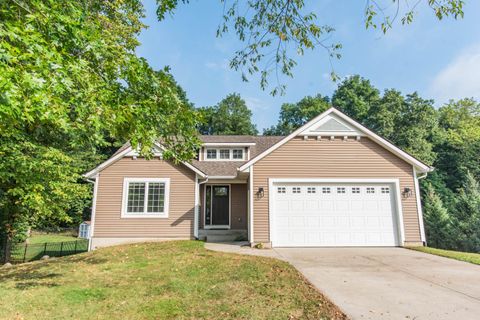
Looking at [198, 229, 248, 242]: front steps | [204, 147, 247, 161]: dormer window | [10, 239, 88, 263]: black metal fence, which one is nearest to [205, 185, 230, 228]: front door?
[198, 229, 248, 242]: front steps

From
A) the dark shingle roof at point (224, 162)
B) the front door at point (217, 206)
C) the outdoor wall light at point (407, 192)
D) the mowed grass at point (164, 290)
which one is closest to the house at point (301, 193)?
the outdoor wall light at point (407, 192)

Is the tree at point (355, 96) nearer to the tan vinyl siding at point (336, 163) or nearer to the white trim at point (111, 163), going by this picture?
the tan vinyl siding at point (336, 163)

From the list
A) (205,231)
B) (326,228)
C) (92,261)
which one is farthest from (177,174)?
(326,228)

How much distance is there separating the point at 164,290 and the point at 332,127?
8.84m

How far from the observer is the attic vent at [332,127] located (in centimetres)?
1136

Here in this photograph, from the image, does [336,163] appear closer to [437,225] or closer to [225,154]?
[225,154]

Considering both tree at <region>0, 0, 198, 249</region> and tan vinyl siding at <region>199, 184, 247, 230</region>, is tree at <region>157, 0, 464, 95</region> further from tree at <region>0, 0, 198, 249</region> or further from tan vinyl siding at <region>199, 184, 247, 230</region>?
tan vinyl siding at <region>199, 184, 247, 230</region>

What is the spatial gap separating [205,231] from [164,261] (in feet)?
17.9

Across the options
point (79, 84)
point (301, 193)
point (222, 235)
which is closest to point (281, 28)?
point (79, 84)

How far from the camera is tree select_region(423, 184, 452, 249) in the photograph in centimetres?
1653

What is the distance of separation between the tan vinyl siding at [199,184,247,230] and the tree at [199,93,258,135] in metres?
21.8

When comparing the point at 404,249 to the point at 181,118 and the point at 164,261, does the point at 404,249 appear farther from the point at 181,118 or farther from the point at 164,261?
the point at 181,118

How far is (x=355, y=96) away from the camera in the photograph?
112 feet

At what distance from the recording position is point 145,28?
57.3 ft
